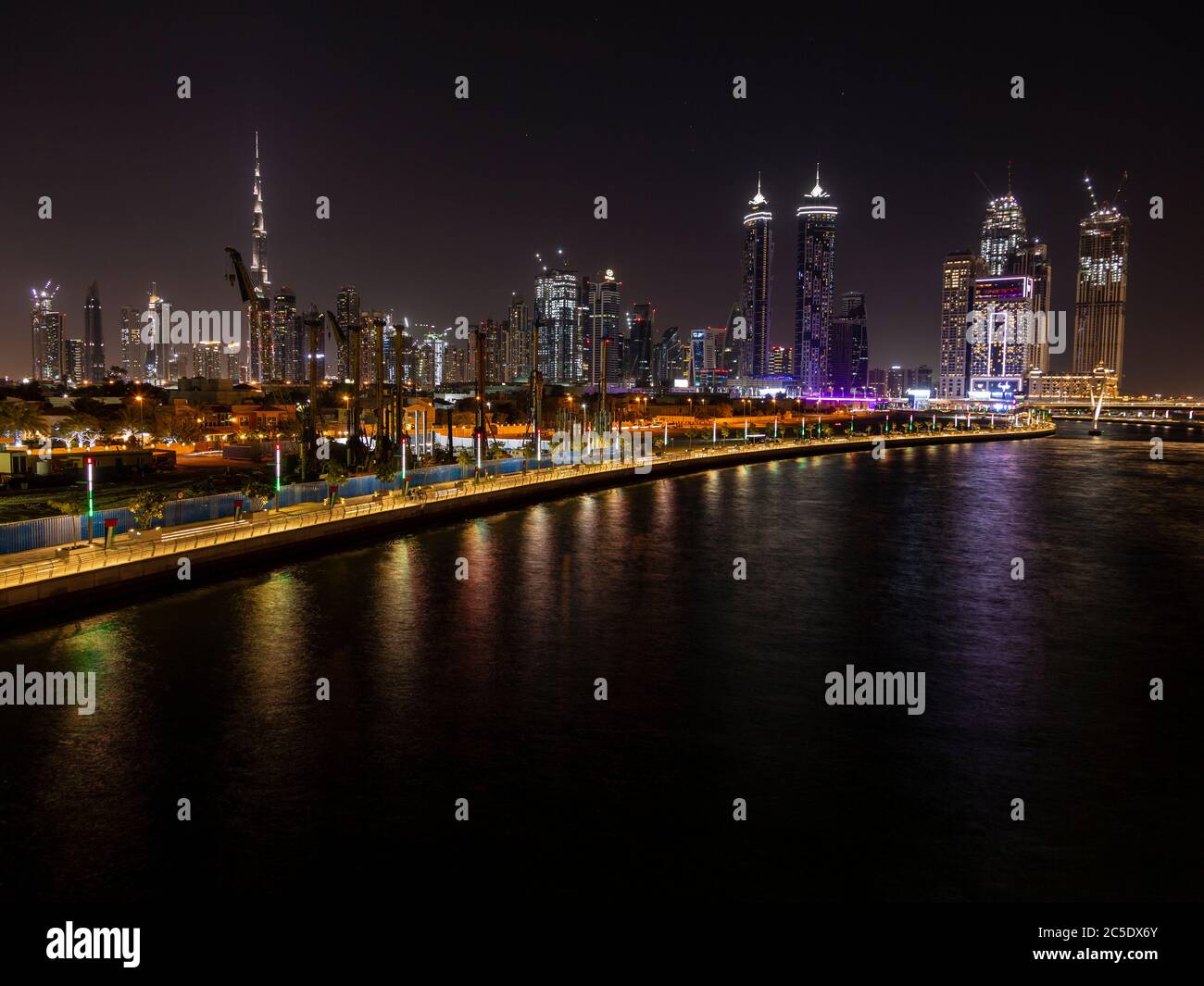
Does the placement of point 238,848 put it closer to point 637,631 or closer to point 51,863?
point 51,863

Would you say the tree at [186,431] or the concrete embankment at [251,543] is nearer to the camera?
the concrete embankment at [251,543]

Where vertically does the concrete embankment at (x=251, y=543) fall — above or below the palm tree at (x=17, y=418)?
below

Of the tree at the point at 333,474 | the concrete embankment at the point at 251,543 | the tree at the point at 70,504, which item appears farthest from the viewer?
the tree at the point at 333,474

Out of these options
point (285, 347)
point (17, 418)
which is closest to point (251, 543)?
point (17, 418)

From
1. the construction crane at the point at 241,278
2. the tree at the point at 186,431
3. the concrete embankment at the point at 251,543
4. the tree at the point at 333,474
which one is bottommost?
the concrete embankment at the point at 251,543
